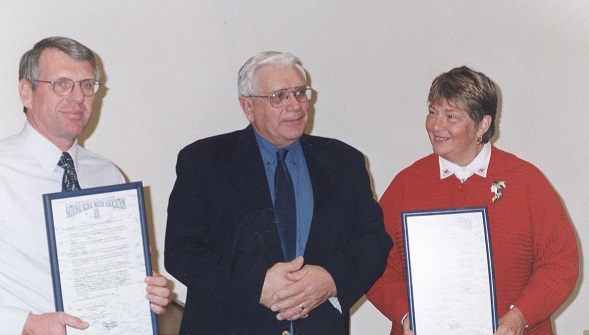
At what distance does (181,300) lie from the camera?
12.7 ft

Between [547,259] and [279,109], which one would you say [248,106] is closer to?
[279,109]

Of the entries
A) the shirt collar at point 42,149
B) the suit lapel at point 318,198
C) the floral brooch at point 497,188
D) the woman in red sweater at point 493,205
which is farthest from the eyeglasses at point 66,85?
the floral brooch at point 497,188

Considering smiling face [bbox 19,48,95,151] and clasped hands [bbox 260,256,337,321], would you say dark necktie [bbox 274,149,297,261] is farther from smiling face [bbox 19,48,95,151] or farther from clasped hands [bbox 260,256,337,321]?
smiling face [bbox 19,48,95,151]

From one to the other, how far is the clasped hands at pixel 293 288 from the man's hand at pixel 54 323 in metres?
0.67

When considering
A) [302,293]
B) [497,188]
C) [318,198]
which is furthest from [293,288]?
[497,188]

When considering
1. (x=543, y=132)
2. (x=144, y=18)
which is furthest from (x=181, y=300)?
(x=543, y=132)

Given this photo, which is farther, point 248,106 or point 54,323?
point 248,106

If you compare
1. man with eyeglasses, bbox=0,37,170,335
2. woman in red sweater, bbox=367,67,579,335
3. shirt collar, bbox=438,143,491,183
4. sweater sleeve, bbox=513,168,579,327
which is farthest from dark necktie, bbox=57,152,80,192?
sweater sleeve, bbox=513,168,579,327

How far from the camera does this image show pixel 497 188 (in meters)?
3.09

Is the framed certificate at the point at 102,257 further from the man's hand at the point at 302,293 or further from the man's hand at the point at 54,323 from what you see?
the man's hand at the point at 302,293

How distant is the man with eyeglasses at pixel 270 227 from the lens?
283 centimetres

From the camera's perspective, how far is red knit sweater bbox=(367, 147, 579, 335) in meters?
3.00

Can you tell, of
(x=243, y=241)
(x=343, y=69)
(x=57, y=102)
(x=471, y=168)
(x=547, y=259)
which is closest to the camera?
(x=57, y=102)

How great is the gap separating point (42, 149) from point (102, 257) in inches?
17.9
